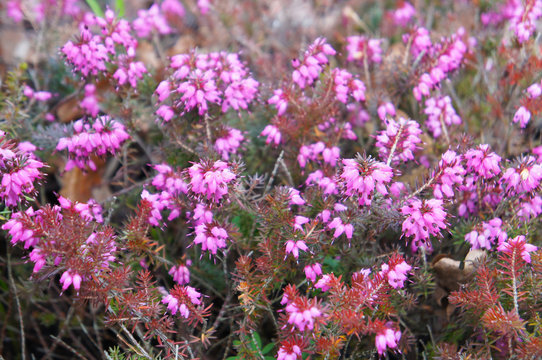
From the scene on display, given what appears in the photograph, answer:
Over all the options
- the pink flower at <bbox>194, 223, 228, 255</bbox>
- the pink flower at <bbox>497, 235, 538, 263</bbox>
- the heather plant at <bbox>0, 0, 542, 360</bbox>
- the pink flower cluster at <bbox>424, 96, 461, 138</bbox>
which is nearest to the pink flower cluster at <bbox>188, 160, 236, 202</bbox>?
the heather plant at <bbox>0, 0, 542, 360</bbox>

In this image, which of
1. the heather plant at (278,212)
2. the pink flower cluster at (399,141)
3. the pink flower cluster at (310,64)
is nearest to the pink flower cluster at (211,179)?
the heather plant at (278,212)

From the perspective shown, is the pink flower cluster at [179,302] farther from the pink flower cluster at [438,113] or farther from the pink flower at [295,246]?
the pink flower cluster at [438,113]

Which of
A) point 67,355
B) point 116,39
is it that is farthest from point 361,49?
point 67,355

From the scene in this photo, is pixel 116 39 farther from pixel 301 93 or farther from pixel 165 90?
pixel 301 93

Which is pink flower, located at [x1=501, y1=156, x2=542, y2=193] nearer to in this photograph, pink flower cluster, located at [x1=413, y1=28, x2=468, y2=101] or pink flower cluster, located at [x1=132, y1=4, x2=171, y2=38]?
pink flower cluster, located at [x1=413, y1=28, x2=468, y2=101]

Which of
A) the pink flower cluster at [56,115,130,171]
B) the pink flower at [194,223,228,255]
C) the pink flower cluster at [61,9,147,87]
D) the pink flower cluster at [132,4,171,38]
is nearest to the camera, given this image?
the pink flower at [194,223,228,255]

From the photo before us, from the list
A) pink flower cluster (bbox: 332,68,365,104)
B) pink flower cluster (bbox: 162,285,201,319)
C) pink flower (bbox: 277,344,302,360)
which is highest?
pink flower cluster (bbox: 332,68,365,104)
